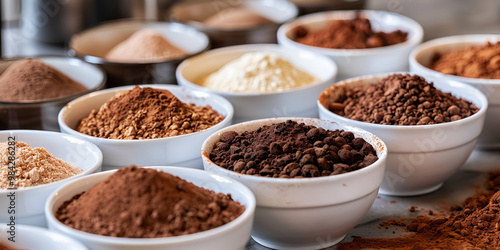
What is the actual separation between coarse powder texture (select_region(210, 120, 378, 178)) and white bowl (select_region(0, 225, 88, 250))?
1.04 feet

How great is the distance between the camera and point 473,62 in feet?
5.24

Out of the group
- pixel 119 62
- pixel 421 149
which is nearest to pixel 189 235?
pixel 421 149

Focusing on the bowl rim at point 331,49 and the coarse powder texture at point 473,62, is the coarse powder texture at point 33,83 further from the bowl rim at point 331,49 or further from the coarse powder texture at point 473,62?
the coarse powder texture at point 473,62

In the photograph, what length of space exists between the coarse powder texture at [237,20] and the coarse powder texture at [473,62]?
637 millimetres

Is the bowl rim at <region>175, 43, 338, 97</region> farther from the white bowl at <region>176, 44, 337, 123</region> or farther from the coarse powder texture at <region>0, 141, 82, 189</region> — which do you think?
the coarse powder texture at <region>0, 141, 82, 189</region>

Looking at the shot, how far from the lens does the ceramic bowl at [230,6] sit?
6.19ft

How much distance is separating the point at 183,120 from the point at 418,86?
0.50m

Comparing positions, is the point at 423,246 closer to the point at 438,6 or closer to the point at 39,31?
the point at 39,31

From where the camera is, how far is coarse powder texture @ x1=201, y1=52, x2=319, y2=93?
1511 millimetres

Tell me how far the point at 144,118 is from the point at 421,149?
1.80 ft

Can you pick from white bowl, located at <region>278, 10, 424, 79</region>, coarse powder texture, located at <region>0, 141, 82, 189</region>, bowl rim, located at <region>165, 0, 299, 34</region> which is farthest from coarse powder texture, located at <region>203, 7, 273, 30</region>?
coarse powder texture, located at <region>0, 141, 82, 189</region>

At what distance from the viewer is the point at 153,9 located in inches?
95.7

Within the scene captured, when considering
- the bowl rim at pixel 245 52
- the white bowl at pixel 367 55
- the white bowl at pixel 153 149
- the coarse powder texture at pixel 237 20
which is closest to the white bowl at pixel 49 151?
the white bowl at pixel 153 149

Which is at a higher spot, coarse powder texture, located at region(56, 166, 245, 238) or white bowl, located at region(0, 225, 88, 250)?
coarse powder texture, located at region(56, 166, 245, 238)
